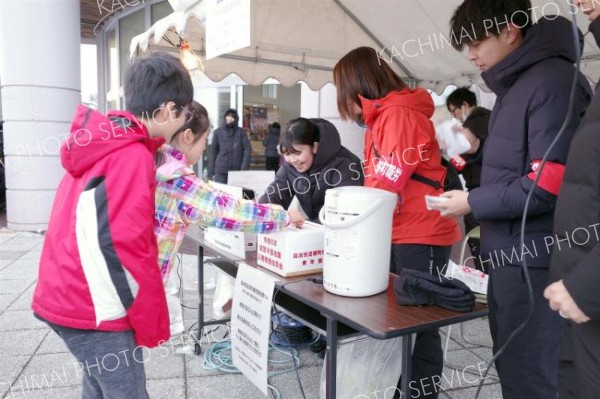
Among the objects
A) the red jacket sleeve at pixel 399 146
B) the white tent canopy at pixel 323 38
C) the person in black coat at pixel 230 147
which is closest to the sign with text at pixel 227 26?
the white tent canopy at pixel 323 38

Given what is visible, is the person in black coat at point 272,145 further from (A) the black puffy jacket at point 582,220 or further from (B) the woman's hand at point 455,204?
(A) the black puffy jacket at point 582,220

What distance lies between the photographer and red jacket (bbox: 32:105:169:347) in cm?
116

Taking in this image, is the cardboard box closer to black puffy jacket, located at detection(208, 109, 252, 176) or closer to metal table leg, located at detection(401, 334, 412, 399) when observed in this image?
metal table leg, located at detection(401, 334, 412, 399)

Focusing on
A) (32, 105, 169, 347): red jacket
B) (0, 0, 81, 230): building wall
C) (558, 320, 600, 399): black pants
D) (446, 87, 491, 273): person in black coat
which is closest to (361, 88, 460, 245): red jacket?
(446, 87, 491, 273): person in black coat

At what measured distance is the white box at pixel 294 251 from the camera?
1764 mm

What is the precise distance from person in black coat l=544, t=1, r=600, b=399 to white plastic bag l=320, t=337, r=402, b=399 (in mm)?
740

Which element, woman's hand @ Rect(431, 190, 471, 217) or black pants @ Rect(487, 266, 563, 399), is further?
woman's hand @ Rect(431, 190, 471, 217)

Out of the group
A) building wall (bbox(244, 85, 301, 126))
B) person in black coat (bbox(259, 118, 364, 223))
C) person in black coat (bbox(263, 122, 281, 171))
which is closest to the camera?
person in black coat (bbox(259, 118, 364, 223))

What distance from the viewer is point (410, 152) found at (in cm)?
172

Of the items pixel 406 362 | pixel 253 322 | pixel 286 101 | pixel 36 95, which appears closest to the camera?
pixel 406 362

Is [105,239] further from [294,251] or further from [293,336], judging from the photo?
[293,336]

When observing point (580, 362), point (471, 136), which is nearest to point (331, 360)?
point (580, 362)

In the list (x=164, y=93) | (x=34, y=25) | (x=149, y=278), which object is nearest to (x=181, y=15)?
(x=164, y=93)

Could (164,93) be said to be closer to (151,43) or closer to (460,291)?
(460,291)
